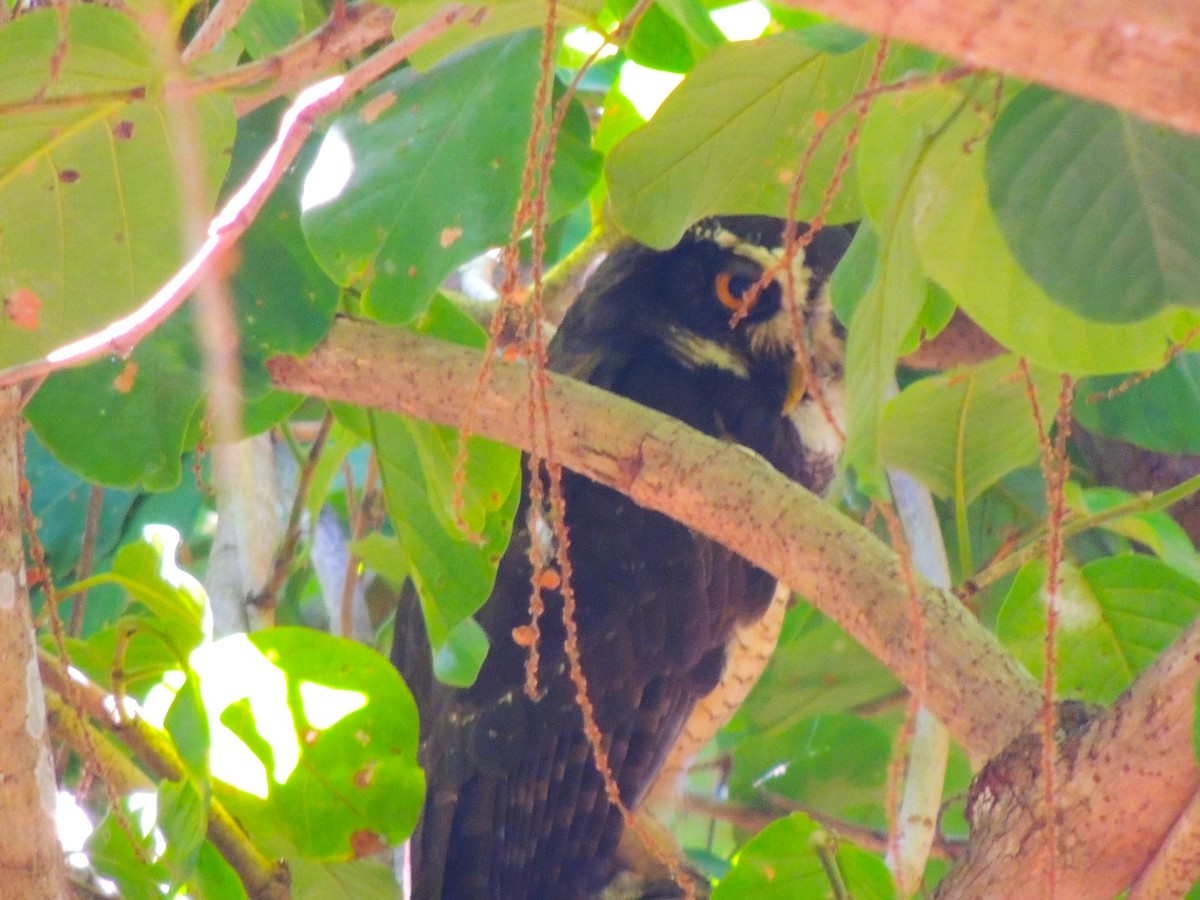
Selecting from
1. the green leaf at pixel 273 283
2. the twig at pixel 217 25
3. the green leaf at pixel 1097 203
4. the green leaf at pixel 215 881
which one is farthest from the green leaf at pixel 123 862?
the green leaf at pixel 1097 203

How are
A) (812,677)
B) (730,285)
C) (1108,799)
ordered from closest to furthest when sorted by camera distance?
(1108,799) < (730,285) < (812,677)

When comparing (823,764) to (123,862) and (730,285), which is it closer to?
(730,285)

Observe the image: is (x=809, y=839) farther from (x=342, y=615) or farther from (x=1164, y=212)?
(x=342, y=615)

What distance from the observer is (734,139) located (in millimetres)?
1149

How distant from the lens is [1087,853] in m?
0.97

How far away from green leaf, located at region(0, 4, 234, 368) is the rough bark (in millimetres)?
107

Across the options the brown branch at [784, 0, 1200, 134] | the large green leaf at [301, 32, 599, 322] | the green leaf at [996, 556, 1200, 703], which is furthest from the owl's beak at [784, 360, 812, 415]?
the brown branch at [784, 0, 1200, 134]

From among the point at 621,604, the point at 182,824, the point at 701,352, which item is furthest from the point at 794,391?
the point at 182,824

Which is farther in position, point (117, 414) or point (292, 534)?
point (292, 534)

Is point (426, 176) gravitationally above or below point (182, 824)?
above

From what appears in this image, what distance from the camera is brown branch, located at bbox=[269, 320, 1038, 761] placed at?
1114 mm

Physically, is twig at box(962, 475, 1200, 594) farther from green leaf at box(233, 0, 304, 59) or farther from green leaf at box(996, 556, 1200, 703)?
green leaf at box(233, 0, 304, 59)

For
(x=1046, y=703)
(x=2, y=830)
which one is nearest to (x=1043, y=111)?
(x=1046, y=703)

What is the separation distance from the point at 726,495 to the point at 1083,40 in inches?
30.5
